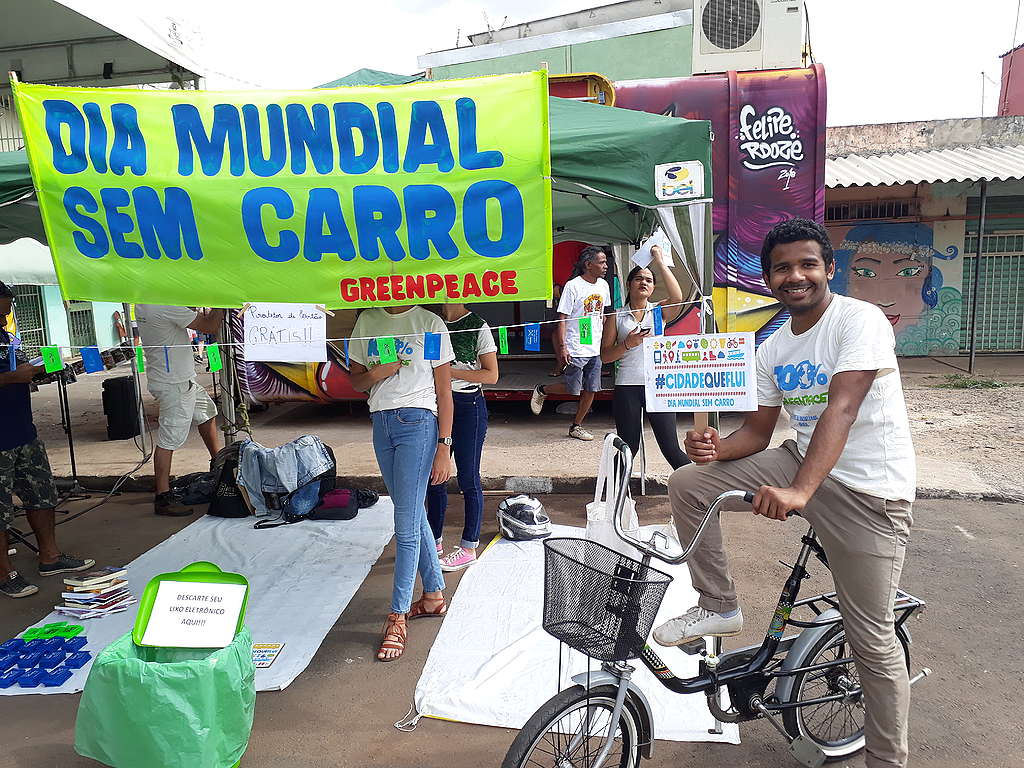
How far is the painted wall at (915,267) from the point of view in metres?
13.1

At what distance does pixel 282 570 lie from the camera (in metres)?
4.86

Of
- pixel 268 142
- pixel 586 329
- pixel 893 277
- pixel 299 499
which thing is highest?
pixel 268 142

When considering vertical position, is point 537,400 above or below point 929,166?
below

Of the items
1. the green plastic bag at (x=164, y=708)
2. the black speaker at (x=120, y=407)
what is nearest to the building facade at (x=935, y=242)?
the black speaker at (x=120, y=407)

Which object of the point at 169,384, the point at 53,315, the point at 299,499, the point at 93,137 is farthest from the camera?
the point at 53,315

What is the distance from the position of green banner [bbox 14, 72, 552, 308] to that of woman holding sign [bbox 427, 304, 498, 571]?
829mm

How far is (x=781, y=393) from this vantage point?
2.73 m

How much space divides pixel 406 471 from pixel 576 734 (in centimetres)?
165

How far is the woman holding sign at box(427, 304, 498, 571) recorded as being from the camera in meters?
4.33

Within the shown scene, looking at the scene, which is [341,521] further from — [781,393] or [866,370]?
[866,370]

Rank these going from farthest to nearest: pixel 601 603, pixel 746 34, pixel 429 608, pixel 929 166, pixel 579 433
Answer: pixel 929 166 → pixel 746 34 → pixel 579 433 → pixel 429 608 → pixel 601 603

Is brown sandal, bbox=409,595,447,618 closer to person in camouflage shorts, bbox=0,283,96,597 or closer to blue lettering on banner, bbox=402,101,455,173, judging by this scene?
blue lettering on banner, bbox=402,101,455,173

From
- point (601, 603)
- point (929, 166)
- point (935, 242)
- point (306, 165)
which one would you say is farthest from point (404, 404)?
point (935, 242)

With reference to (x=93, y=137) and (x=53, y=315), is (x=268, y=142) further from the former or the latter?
(x=53, y=315)
